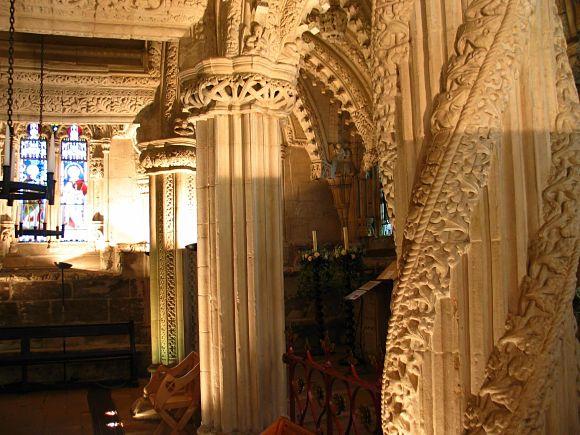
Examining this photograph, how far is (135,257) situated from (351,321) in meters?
4.80

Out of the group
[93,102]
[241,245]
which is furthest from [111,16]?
[93,102]

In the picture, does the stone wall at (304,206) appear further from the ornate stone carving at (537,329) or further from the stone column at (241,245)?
the ornate stone carving at (537,329)

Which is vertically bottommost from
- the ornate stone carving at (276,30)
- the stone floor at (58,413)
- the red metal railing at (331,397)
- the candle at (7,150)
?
the stone floor at (58,413)

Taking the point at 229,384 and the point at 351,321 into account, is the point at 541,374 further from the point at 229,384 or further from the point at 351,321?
the point at 351,321

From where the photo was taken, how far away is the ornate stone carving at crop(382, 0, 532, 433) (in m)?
1.49

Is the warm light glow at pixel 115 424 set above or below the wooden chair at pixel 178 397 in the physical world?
below

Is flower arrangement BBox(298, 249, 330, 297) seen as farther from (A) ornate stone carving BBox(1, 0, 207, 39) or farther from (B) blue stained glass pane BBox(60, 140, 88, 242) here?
(B) blue stained glass pane BBox(60, 140, 88, 242)

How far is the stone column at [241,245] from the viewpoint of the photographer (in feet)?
14.6

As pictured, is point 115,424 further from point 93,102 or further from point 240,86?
point 240,86

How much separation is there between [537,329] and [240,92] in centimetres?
342

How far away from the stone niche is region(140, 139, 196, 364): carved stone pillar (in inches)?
107

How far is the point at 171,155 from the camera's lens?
746 cm

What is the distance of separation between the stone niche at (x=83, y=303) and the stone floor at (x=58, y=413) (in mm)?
1021

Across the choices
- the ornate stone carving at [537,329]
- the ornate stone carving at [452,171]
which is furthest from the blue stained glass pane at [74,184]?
the ornate stone carving at [537,329]
